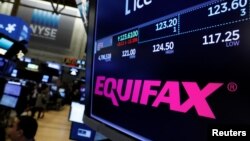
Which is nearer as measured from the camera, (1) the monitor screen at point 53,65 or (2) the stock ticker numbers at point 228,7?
(2) the stock ticker numbers at point 228,7

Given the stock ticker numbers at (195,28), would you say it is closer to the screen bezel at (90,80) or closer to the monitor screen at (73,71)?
the screen bezel at (90,80)

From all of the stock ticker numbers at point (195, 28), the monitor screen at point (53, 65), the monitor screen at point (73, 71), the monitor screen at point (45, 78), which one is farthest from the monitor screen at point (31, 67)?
the stock ticker numbers at point (195, 28)

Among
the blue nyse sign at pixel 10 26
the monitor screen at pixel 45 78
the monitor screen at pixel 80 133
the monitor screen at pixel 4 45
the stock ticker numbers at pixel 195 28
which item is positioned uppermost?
the blue nyse sign at pixel 10 26

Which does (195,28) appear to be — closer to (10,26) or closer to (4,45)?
(4,45)

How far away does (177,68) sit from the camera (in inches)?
45.4

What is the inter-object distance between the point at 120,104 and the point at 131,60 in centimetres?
23

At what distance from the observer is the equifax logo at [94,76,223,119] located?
99 cm

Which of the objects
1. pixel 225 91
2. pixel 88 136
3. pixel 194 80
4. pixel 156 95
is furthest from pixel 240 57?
pixel 88 136

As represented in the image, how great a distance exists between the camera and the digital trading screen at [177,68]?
2.95 feet

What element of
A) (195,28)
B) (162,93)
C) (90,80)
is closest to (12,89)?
(90,80)

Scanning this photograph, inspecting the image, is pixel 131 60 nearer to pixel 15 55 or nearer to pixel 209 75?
pixel 209 75

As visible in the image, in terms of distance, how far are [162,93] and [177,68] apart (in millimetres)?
124

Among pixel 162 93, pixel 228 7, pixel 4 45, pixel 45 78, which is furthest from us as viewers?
pixel 45 78

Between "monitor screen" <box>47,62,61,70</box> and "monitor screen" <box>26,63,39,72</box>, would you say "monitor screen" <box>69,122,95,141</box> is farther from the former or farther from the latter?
"monitor screen" <box>47,62,61,70</box>
